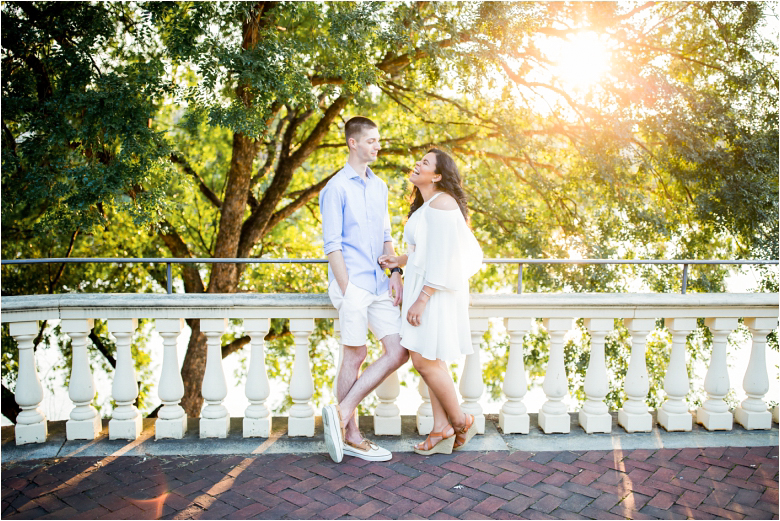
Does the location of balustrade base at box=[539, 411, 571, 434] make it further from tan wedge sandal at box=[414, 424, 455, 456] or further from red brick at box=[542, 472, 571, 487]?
tan wedge sandal at box=[414, 424, 455, 456]

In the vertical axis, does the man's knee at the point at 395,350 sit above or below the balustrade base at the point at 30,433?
above

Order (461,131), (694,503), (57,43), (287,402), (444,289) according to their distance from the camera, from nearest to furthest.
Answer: (694,503) < (444,289) < (57,43) < (461,131) < (287,402)

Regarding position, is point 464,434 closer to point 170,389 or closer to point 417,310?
point 417,310

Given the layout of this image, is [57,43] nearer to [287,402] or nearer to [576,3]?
[576,3]

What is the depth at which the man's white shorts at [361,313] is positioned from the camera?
10.9 feet

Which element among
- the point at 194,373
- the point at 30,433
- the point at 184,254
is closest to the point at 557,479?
the point at 30,433

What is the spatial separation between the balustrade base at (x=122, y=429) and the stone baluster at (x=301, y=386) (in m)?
0.88

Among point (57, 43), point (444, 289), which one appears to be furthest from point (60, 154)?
point (444, 289)

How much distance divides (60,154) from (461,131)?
6.16 meters

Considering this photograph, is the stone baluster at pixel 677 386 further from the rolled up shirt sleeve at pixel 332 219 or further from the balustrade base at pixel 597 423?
the rolled up shirt sleeve at pixel 332 219

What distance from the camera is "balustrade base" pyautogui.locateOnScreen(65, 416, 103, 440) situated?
3.46m

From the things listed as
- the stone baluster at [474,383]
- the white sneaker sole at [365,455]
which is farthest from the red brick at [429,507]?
the stone baluster at [474,383]

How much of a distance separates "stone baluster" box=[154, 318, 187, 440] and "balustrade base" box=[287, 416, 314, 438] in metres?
0.63

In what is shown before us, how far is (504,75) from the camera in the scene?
765cm
